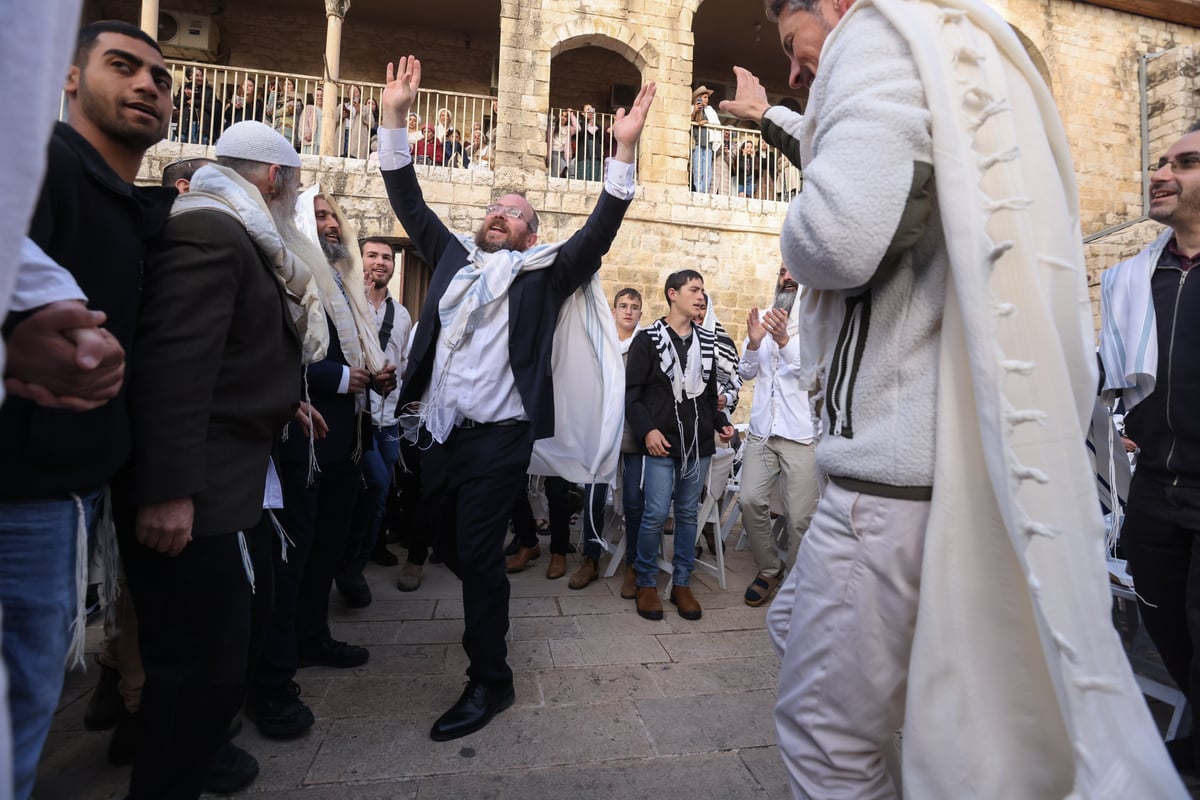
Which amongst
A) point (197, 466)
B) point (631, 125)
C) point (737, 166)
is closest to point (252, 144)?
point (197, 466)

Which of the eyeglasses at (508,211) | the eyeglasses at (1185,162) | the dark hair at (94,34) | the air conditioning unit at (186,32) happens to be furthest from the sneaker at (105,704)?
the air conditioning unit at (186,32)

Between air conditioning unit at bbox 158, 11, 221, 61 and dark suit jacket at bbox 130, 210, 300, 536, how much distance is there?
13321 mm

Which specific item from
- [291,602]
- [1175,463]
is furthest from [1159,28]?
[291,602]

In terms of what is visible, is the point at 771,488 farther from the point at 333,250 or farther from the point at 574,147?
the point at 574,147

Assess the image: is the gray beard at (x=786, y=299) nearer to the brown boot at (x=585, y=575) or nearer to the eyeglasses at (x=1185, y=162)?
the eyeglasses at (x=1185, y=162)

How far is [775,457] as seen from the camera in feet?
14.1

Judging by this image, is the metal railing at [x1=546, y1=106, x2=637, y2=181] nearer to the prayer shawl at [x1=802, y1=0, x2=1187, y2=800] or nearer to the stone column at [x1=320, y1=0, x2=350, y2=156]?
the stone column at [x1=320, y1=0, x2=350, y2=156]

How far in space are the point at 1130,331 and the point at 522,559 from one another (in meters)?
3.85

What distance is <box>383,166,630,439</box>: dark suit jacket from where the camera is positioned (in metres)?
2.79

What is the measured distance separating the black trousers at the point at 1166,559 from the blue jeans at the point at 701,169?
10.1 meters

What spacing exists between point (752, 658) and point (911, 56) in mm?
2838

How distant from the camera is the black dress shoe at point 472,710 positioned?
243 centimetres

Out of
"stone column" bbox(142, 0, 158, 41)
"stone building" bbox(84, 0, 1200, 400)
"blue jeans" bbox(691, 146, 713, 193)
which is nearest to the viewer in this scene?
"stone column" bbox(142, 0, 158, 41)

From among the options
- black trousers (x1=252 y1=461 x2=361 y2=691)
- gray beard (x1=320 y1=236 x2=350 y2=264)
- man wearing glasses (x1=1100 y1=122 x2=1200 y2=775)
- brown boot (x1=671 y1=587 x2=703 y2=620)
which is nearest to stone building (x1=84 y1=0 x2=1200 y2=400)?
brown boot (x1=671 y1=587 x2=703 y2=620)
